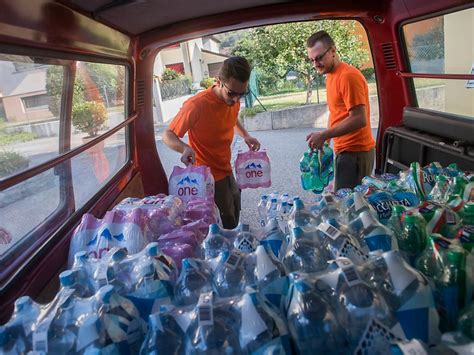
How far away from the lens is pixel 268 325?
102 cm

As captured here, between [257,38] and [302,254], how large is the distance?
10639 mm

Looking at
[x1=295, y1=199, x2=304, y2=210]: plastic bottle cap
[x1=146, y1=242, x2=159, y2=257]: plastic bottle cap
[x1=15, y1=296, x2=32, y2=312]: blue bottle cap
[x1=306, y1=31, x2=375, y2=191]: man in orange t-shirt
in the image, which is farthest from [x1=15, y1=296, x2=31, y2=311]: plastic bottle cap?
[x1=306, y1=31, x2=375, y2=191]: man in orange t-shirt

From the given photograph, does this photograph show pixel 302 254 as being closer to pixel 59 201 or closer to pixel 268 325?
pixel 268 325

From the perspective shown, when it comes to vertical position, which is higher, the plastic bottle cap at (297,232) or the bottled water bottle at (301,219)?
the plastic bottle cap at (297,232)

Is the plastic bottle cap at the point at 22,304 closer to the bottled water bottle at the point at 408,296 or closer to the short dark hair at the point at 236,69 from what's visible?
the bottled water bottle at the point at 408,296

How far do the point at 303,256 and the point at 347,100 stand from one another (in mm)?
2029

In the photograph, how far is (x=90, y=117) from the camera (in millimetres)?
3312

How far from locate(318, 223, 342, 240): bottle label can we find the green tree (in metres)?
9.44

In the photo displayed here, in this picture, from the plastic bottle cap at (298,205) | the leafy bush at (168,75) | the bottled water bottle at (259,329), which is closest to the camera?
the bottled water bottle at (259,329)

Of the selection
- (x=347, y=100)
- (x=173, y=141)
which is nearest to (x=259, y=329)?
(x=173, y=141)

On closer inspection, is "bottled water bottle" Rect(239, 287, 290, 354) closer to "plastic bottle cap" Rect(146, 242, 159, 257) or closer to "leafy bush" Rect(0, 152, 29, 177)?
"plastic bottle cap" Rect(146, 242, 159, 257)

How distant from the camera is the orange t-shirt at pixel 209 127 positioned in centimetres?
293

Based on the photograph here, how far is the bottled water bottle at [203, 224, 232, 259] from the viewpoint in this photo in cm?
156

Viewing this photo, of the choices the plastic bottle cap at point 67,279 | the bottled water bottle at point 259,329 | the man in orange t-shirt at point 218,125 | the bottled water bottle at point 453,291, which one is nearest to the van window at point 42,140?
the plastic bottle cap at point 67,279
